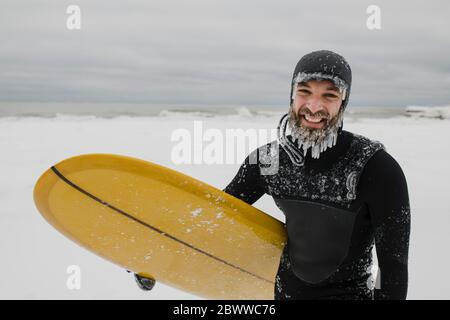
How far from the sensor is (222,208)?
214cm

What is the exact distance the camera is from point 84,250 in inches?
196

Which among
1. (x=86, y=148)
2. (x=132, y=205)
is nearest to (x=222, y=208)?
(x=132, y=205)

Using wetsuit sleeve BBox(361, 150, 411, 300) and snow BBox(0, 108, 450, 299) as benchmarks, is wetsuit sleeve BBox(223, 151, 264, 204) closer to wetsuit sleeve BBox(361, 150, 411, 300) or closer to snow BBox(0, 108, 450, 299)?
wetsuit sleeve BBox(361, 150, 411, 300)

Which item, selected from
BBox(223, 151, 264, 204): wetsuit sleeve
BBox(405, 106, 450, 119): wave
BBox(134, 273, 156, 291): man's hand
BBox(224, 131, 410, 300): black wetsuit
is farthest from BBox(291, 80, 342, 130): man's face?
BBox(405, 106, 450, 119): wave

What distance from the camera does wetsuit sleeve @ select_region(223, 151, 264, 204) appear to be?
1.94 metres

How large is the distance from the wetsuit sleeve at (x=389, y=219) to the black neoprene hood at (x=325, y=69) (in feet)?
1.10

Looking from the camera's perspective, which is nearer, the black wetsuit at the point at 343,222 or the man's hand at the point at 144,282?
the black wetsuit at the point at 343,222

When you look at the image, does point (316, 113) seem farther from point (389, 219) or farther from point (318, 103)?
point (389, 219)

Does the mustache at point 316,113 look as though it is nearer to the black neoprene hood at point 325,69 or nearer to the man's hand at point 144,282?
the black neoprene hood at point 325,69

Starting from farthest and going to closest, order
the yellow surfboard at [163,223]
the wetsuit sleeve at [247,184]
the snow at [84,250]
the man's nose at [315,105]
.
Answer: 1. the snow at [84,250]
2. the yellow surfboard at [163,223]
3. the wetsuit sleeve at [247,184]
4. the man's nose at [315,105]

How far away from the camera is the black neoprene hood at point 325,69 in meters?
1.62

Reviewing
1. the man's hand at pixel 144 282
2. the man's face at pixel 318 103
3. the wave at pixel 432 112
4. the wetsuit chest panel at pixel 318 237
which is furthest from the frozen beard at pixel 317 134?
the wave at pixel 432 112

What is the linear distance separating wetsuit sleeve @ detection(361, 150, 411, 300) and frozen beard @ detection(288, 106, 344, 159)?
0.19 m

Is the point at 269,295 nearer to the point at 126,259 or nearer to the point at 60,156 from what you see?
the point at 126,259
